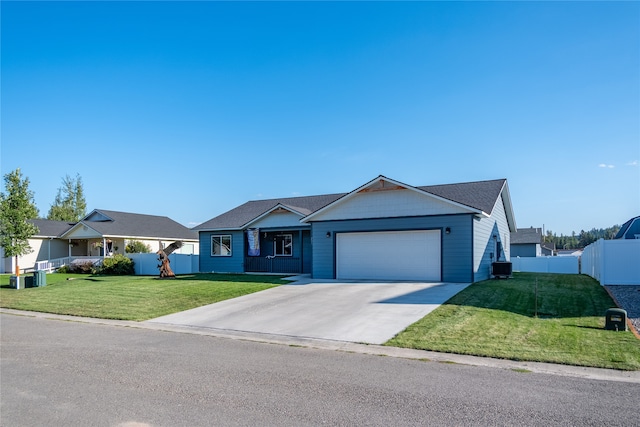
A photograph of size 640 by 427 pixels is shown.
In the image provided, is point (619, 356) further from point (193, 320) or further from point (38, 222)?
point (38, 222)

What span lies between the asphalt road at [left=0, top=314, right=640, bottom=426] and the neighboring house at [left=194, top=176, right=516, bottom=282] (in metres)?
11.3

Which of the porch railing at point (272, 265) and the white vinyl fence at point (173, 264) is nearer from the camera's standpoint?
the porch railing at point (272, 265)

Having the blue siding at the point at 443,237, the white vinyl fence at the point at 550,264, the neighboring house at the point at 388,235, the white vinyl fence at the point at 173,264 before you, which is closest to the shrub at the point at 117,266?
the white vinyl fence at the point at 173,264

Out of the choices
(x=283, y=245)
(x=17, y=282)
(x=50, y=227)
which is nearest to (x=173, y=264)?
(x=283, y=245)

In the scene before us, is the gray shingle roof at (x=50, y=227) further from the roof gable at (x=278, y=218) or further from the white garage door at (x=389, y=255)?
the white garage door at (x=389, y=255)

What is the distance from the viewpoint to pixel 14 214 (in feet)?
93.8

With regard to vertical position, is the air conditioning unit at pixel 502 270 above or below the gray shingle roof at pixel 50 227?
below

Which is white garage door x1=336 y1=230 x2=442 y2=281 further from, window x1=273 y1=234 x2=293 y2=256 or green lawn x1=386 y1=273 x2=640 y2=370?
window x1=273 y1=234 x2=293 y2=256

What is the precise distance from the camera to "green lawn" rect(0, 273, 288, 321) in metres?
14.5

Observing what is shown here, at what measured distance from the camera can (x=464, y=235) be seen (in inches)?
719

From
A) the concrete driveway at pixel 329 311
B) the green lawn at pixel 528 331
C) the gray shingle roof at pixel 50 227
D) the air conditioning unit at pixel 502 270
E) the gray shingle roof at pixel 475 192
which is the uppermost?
the gray shingle roof at pixel 475 192

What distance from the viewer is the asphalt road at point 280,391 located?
5.03 metres

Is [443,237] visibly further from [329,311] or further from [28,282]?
[28,282]

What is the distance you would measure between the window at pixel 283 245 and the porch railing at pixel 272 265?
374mm
